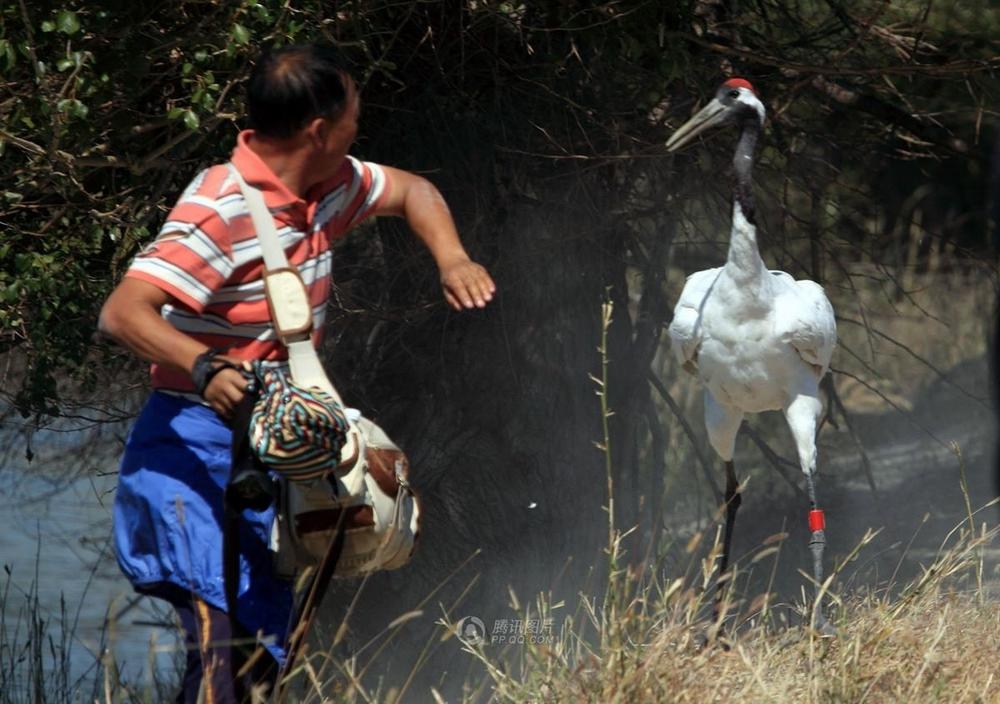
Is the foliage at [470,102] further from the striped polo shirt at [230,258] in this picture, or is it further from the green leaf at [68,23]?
the striped polo shirt at [230,258]

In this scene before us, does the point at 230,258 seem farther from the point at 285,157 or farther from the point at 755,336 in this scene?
the point at 755,336

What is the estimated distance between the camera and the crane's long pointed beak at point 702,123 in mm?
5348

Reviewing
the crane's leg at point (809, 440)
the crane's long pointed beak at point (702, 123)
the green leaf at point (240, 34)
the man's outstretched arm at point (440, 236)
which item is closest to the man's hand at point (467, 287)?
the man's outstretched arm at point (440, 236)

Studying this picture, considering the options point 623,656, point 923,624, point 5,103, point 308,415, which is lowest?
point 923,624

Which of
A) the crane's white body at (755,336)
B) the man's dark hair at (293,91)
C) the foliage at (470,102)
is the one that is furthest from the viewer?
the crane's white body at (755,336)

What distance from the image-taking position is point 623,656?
3.44m

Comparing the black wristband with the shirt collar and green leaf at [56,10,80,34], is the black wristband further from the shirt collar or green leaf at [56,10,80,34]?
green leaf at [56,10,80,34]

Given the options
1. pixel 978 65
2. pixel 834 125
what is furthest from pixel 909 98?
pixel 978 65

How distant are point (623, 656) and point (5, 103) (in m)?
2.42

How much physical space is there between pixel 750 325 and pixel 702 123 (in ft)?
2.41

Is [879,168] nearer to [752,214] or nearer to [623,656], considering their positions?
[752,214]

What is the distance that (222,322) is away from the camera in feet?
10.6

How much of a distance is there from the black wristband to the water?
3723 mm

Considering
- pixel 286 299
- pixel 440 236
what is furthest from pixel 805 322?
pixel 286 299
